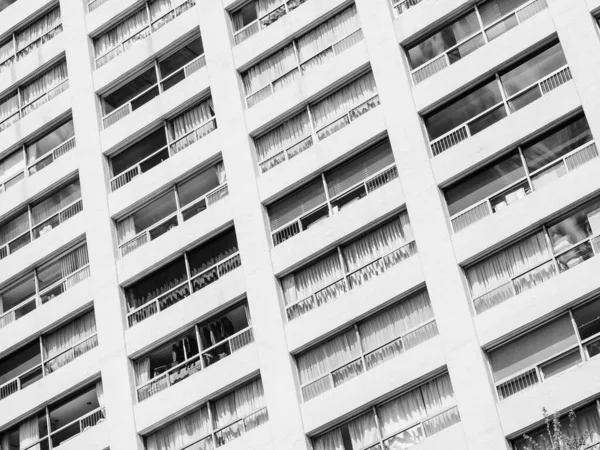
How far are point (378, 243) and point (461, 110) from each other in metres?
4.47

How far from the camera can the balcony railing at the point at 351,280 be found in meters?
38.0

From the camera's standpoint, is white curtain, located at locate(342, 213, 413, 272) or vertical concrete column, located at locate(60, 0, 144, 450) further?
vertical concrete column, located at locate(60, 0, 144, 450)

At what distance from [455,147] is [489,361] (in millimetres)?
6342

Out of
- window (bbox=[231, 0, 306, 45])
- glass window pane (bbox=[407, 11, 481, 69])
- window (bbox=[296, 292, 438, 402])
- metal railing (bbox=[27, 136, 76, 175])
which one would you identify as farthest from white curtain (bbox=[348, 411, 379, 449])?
metal railing (bbox=[27, 136, 76, 175])

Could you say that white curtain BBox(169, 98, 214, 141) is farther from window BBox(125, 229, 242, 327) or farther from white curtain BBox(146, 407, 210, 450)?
white curtain BBox(146, 407, 210, 450)

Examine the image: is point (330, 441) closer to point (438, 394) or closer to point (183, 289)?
point (438, 394)

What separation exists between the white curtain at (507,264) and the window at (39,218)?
15.0m

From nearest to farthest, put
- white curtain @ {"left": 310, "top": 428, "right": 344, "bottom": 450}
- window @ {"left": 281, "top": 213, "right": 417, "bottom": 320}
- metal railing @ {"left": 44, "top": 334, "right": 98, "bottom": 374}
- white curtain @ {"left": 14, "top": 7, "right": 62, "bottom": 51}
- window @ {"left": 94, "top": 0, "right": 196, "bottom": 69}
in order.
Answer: white curtain @ {"left": 310, "top": 428, "right": 344, "bottom": 450}, window @ {"left": 281, "top": 213, "right": 417, "bottom": 320}, metal railing @ {"left": 44, "top": 334, "right": 98, "bottom": 374}, window @ {"left": 94, "top": 0, "right": 196, "bottom": 69}, white curtain @ {"left": 14, "top": 7, "right": 62, "bottom": 51}

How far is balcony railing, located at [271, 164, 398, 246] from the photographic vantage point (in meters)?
39.2

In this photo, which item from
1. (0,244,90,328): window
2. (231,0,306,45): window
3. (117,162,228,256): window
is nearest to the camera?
(117,162,228,256): window

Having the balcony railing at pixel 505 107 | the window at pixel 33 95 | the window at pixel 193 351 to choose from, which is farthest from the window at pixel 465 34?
the window at pixel 33 95

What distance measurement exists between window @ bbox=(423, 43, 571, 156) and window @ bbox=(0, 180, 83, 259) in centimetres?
1310

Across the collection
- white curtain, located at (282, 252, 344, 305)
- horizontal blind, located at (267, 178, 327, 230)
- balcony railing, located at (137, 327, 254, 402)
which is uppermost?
horizontal blind, located at (267, 178, 327, 230)

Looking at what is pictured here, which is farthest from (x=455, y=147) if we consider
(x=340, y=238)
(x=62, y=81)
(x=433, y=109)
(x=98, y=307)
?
(x=62, y=81)
